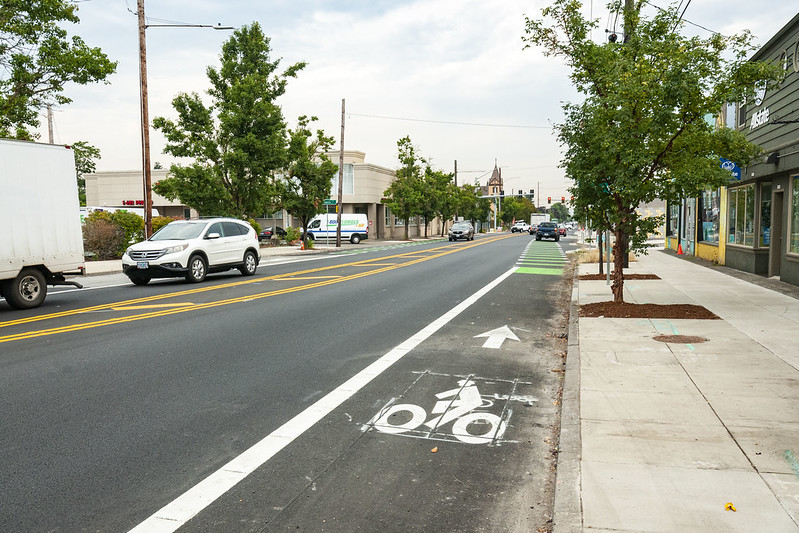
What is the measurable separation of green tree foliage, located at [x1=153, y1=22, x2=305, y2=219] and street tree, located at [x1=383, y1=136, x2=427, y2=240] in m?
25.1

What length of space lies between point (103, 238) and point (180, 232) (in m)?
10.5

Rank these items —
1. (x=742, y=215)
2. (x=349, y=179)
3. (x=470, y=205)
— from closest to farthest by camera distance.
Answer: (x=742, y=215) < (x=349, y=179) < (x=470, y=205)

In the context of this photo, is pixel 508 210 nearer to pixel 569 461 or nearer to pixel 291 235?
pixel 291 235

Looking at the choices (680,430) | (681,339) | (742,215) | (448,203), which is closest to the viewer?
(680,430)

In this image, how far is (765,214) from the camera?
58.6ft

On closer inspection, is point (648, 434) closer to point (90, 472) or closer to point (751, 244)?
point (90, 472)

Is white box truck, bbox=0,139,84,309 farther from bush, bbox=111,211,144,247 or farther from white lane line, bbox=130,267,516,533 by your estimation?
bush, bbox=111,211,144,247

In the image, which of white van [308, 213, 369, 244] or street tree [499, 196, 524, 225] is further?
street tree [499, 196, 524, 225]

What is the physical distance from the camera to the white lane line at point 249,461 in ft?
12.0

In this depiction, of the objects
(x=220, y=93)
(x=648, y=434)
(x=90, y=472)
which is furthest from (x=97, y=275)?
(x=648, y=434)

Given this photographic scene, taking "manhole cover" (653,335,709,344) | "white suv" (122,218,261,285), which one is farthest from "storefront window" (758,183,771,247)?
"white suv" (122,218,261,285)

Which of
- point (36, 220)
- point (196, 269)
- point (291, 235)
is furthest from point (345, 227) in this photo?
point (36, 220)

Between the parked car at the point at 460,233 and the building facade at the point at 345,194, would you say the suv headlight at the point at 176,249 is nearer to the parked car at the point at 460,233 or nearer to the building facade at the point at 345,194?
the parked car at the point at 460,233

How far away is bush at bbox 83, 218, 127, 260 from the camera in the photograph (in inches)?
1019
